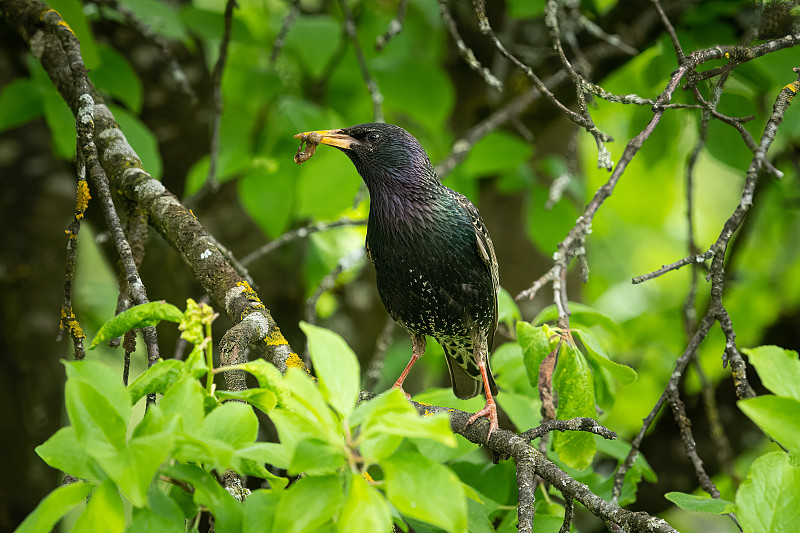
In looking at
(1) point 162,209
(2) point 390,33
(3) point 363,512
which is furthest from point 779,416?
(2) point 390,33

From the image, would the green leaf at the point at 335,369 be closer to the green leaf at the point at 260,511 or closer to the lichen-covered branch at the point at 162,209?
the green leaf at the point at 260,511

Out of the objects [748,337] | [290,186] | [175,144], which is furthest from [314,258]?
[748,337]

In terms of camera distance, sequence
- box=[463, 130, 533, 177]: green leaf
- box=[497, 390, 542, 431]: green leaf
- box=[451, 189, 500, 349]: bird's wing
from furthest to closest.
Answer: box=[463, 130, 533, 177]: green leaf, box=[451, 189, 500, 349]: bird's wing, box=[497, 390, 542, 431]: green leaf

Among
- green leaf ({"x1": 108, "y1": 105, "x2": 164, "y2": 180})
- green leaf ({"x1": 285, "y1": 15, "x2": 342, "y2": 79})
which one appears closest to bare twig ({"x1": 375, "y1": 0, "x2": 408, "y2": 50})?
Result: green leaf ({"x1": 285, "y1": 15, "x2": 342, "y2": 79})

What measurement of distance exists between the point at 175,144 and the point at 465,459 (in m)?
2.94

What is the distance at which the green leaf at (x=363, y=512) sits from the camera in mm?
1135

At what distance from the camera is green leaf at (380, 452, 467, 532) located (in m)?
1.14

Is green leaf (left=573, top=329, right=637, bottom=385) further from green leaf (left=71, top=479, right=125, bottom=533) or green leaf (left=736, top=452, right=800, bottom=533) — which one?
green leaf (left=71, top=479, right=125, bottom=533)

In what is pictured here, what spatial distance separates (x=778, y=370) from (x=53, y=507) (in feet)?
4.68

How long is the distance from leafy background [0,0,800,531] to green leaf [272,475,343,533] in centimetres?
177

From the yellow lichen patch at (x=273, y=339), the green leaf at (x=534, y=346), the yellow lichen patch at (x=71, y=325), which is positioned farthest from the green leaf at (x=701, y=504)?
the yellow lichen patch at (x=71, y=325)

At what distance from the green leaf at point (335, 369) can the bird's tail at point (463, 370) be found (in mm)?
2553

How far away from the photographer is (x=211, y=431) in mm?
1306

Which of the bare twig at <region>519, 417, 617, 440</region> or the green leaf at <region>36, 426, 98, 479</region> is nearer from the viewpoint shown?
the green leaf at <region>36, 426, 98, 479</region>
